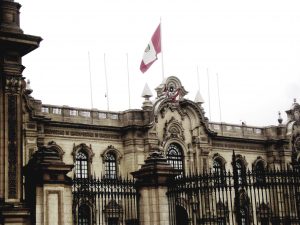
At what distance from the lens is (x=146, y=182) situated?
800 inches

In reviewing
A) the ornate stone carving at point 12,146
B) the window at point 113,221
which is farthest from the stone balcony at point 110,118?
the ornate stone carving at point 12,146

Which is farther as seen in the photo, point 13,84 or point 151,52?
point 151,52

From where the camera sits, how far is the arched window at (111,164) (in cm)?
4183

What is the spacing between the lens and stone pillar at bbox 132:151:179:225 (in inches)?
792

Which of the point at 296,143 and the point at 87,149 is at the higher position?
the point at 296,143

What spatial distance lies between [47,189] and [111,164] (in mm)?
23690

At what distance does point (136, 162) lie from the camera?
138ft

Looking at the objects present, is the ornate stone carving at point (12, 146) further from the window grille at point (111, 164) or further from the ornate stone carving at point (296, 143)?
the ornate stone carving at point (296, 143)

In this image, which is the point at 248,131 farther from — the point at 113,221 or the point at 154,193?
the point at 154,193

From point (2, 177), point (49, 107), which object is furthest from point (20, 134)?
point (49, 107)

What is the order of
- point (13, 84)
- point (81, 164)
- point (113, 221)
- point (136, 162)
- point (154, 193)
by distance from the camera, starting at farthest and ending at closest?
point (136, 162) < point (81, 164) < point (113, 221) < point (154, 193) < point (13, 84)

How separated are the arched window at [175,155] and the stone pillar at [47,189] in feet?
82.9

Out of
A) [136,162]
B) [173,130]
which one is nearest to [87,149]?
[136,162]

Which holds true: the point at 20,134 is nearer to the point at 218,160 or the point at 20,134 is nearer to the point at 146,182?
the point at 146,182
